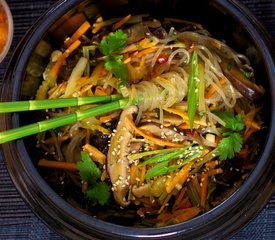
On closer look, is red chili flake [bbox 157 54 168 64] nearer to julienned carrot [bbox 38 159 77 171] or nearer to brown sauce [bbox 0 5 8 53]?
julienned carrot [bbox 38 159 77 171]

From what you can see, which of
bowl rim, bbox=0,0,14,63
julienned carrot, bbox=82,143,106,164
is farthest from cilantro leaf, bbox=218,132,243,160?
bowl rim, bbox=0,0,14,63

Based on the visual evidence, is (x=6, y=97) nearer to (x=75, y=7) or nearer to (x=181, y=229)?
(x=75, y=7)

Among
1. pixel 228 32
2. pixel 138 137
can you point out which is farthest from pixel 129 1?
pixel 138 137

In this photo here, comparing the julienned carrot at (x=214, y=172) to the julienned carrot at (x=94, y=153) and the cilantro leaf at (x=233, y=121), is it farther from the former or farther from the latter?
the julienned carrot at (x=94, y=153)

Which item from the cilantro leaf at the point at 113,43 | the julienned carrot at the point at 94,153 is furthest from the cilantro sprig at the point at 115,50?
the julienned carrot at the point at 94,153

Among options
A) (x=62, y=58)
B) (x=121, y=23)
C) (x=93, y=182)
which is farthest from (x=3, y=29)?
(x=93, y=182)

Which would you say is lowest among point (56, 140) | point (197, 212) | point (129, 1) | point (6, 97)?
point (197, 212)

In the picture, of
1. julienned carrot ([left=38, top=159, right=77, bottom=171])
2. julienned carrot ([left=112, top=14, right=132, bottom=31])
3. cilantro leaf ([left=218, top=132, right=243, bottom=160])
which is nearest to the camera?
cilantro leaf ([left=218, top=132, right=243, bottom=160])

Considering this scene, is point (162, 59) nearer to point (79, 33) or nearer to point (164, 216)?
point (79, 33)
